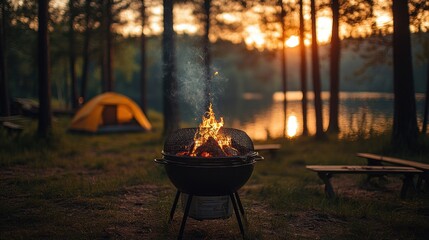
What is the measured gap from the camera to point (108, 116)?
19406 mm

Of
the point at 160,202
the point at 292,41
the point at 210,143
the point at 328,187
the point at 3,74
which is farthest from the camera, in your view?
the point at 292,41

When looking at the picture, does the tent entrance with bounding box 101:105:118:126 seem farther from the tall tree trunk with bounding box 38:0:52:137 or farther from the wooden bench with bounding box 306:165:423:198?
the wooden bench with bounding box 306:165:423:198

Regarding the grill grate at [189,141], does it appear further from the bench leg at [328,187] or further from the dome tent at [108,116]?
the dome tent at [108,116]

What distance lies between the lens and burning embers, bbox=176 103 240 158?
5.12 metres

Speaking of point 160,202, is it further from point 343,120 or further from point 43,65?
point 343,120

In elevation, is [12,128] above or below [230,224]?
above

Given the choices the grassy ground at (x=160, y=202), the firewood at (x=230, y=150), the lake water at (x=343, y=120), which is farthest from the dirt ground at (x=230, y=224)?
the lake water at (x=343, y=120)

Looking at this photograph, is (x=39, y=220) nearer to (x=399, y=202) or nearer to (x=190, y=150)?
(x=190, y=150)

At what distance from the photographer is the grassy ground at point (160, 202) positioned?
208 inches

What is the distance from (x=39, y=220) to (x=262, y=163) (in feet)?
22.7

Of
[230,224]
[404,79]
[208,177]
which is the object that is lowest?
[230,224]

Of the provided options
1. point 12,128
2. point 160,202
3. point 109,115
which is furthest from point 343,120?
point 160,202

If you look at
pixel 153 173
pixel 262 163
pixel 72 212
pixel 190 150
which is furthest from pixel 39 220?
pixel 262 163

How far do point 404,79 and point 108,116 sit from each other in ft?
45.7
